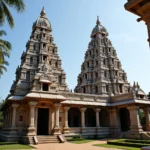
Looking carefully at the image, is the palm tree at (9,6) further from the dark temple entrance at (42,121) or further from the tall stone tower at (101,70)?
the tall stone tower at (101,70)

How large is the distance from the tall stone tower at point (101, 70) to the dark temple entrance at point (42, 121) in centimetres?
1360

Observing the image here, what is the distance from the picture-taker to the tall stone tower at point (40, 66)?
25422 millimetres

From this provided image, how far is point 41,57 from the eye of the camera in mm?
31422

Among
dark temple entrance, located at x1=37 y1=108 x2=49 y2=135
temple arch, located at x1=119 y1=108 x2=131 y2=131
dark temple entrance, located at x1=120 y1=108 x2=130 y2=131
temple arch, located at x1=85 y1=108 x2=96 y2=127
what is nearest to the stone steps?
dark temple entrance, located at x1=37 y1=108 x2=49 y2=135

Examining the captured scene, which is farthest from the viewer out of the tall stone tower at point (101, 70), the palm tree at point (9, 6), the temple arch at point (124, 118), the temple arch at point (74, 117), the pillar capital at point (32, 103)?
the tall stone tower at point (101, 70)

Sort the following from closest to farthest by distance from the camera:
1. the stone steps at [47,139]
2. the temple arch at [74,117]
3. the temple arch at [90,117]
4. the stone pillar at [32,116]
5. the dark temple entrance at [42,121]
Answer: the stone steps at [47,139], the stone pillar at [32,116], the dark temple entrance at [42,121], the temple arch at [74,117], the temple arch at [90,117]

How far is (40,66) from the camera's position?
27.7 m

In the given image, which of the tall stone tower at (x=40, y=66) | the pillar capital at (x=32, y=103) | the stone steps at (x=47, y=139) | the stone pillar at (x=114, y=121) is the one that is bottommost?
the stone steps at (x=47, y=139)

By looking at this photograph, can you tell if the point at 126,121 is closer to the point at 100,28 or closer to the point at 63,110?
the point at 63,110

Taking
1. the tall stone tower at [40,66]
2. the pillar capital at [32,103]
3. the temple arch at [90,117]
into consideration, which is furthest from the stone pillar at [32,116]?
the temple arch at [90,117]

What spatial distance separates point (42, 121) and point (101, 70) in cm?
1796

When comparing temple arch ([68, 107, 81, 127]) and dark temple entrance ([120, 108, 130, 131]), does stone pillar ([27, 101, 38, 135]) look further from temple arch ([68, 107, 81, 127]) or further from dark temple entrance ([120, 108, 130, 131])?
dark temple entrance ([120, 108, 130, 131])

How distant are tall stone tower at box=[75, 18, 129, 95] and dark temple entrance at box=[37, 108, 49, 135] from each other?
13597mm

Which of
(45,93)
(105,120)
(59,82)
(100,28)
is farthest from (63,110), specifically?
(100,28)
